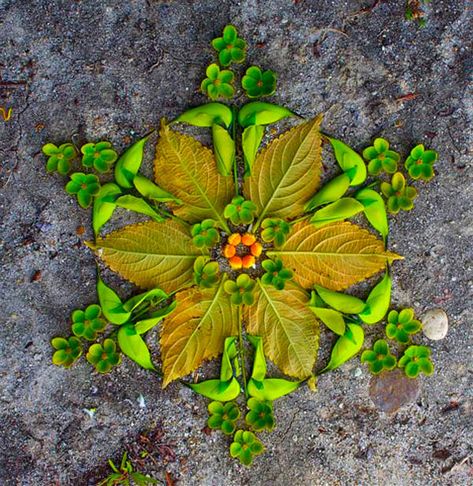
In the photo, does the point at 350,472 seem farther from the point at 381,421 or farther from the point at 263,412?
the point at 263,412

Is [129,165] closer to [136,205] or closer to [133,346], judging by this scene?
[136,205]

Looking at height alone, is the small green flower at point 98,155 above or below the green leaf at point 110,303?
above

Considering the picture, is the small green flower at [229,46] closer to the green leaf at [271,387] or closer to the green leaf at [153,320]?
the green leaf at [153,320]

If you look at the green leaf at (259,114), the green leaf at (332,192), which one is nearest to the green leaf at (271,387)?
the green leaf at (332,192)

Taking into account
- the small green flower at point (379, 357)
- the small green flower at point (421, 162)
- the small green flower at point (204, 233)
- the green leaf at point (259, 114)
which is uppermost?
the green leaf at point (259, 114)

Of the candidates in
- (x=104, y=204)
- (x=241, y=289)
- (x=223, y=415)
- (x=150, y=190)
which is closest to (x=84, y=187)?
(x=104, y=204)

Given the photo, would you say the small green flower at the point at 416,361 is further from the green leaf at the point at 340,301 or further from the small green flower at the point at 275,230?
the small green flower at the point at 275,230
